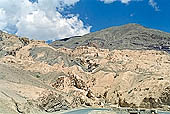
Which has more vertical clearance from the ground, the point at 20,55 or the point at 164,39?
the point at 164,39

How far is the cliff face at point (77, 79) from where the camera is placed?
55.1 meters

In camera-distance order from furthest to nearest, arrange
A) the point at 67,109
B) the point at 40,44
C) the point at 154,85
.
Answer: the point at 40,44 → the point at 154,85 → the point at 67,109

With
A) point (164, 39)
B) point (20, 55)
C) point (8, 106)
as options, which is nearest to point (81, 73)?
point (20, 55)

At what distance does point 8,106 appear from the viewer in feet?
128

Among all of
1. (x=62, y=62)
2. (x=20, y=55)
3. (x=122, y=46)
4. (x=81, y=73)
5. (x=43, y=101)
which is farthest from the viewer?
(x=122, y=46)

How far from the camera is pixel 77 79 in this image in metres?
84.6

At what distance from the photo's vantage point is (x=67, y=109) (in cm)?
6006

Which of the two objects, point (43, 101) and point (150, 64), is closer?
point (43, 101)

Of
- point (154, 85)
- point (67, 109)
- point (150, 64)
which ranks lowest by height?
point (67, 109)

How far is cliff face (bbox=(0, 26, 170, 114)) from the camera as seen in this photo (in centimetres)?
5515

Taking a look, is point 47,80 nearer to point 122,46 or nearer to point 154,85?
point 154,85

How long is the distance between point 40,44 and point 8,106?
87504 millimetres

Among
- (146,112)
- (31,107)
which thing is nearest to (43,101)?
(31,107)

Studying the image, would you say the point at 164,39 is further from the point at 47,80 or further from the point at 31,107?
the point at 31,107
